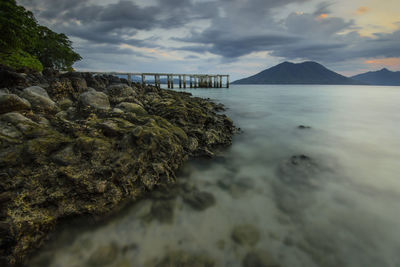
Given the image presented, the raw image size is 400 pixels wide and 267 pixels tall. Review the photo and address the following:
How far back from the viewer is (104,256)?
279cm

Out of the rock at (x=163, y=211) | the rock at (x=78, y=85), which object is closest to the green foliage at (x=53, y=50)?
the rock at (x=78, y=85)

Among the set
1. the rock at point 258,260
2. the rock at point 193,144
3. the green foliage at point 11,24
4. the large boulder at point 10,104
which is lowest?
the rock at point 258,260

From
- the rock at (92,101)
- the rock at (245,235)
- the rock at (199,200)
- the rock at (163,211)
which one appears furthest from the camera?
the rock at (92,101)

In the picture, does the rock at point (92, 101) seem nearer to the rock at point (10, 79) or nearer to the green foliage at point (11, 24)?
the rock at point (10, 79)

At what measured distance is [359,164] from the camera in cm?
620

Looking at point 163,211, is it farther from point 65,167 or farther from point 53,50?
point 53,50

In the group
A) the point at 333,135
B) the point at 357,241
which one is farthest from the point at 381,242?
the point at 333,135

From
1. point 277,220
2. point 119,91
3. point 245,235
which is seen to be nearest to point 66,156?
point 245,235

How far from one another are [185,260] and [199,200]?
147cm

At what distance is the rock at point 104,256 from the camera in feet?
8.84

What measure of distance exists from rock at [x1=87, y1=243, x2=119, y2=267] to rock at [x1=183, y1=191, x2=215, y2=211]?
170 centimetres

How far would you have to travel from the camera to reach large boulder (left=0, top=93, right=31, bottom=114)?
13.4 ft

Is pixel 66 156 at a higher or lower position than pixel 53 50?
lower

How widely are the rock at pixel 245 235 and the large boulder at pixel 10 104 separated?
6041 millimetres
